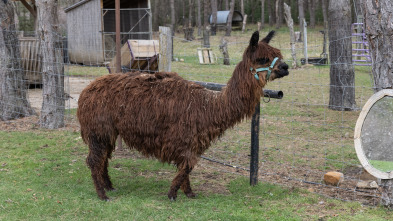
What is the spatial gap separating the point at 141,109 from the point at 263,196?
5.82 feet

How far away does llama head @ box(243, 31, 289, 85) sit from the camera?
4.46 meters

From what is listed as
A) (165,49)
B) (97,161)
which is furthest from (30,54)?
(97,161)

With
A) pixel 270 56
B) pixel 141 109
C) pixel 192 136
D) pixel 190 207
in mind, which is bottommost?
pixel 190 207

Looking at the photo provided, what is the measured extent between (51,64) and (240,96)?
510 centimetres

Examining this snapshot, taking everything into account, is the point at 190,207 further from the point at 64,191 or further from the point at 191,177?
the point at 64,191

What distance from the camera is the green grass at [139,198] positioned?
436 centimetres

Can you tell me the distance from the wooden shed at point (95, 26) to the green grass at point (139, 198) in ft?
49.2

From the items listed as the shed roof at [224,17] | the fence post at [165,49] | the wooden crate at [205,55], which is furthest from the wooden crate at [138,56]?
the shed roof at [224,17]

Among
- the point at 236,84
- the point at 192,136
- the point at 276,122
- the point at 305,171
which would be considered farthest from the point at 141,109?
the point at 276,122

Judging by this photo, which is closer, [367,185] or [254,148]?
[367,185]

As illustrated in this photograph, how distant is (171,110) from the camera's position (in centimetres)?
469

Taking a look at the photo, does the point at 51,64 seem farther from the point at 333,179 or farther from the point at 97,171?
the point at 333,179

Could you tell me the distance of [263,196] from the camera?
16.1ft

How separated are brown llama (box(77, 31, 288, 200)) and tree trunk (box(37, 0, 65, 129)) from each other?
3.68 meters
